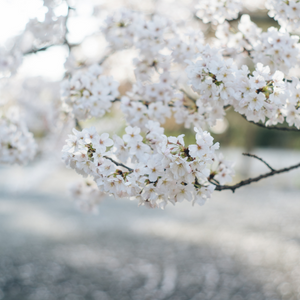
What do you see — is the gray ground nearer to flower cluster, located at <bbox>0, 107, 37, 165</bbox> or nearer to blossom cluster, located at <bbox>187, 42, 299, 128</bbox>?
flower cluster, located at <bbox>0, 107, 37, 165</bbox>

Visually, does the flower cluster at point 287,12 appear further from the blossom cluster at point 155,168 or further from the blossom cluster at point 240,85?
the blossom cluster at point 155,168

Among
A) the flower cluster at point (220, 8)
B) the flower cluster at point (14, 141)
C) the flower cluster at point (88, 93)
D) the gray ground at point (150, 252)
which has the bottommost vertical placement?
the gray ground at point (150, 252)

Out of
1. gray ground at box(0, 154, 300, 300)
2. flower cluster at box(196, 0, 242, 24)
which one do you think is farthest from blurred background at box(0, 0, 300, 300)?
flower cluster at box(196, 0, 242, 24)

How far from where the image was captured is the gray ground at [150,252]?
4844mm

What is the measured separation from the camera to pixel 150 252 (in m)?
6.22

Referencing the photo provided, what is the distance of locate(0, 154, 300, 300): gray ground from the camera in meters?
4.84

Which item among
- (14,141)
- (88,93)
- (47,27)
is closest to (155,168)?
(88,93)

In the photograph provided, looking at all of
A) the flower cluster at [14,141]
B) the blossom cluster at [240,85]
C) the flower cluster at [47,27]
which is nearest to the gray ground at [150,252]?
the flower cluster at [14,141]

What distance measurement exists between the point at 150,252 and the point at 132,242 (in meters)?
0.65

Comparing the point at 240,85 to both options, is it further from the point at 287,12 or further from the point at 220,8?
the point at 220,8

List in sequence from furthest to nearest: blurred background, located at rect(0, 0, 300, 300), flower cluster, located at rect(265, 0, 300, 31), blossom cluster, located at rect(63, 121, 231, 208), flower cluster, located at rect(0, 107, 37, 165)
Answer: blurred background, located at rect(0, 0, 300, 300) < flower cluster, located at rect(0, 107, 37, 165) < flower cluster, located at rect(265, 0, 300, 31) < blossom cluster, located at rect(63, 121, 231, 208)

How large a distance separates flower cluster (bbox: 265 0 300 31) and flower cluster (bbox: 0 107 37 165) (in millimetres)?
2403

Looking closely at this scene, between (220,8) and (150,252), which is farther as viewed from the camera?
(150,252)

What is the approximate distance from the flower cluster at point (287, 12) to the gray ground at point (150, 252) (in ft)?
13.1
